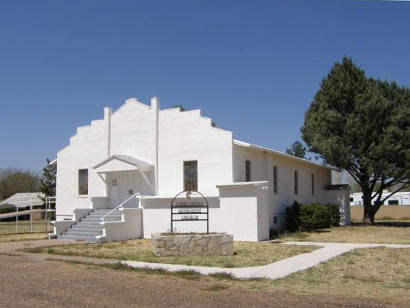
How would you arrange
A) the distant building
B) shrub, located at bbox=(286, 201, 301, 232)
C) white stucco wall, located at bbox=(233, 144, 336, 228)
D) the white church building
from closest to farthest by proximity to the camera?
the white church building < white stucco wall, located at bbox=(233, 144, 336, 228) < shrub, located at bbox=(286, 201, 301, 232) < the distant building

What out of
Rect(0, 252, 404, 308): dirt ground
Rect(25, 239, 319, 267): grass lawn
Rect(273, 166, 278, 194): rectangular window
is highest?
Rect(273, 166, 278, 194): rectangular window

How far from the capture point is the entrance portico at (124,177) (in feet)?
75.0

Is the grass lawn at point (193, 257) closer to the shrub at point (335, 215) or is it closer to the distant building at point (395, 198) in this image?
the shrub at point (335, 215)

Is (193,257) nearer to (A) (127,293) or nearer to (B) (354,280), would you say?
(B) (354,280)

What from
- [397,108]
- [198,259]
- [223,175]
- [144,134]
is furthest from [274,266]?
[397,108]

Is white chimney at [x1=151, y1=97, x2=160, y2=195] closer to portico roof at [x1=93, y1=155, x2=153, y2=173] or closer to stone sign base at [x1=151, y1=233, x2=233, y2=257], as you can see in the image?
portico roof at [x1=93, y1=155, x2=153, y2=173]

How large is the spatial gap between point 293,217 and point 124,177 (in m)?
9.37

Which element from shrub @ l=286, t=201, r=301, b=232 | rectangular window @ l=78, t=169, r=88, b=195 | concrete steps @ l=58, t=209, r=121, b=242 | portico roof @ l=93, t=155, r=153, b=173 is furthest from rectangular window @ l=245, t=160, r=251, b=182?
rectangular window @ l=78, t=169, r=88, b=195

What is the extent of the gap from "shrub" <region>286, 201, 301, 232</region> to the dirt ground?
588 inches

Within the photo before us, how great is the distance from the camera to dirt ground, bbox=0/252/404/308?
7.82 meters

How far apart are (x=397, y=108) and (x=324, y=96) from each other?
182 inches

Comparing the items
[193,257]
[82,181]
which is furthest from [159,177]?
[193,257]

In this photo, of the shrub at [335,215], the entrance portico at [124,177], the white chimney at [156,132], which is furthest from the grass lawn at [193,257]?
the shrub at [335,215]

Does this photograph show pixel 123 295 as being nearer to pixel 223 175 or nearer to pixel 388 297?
pixel 388 297
